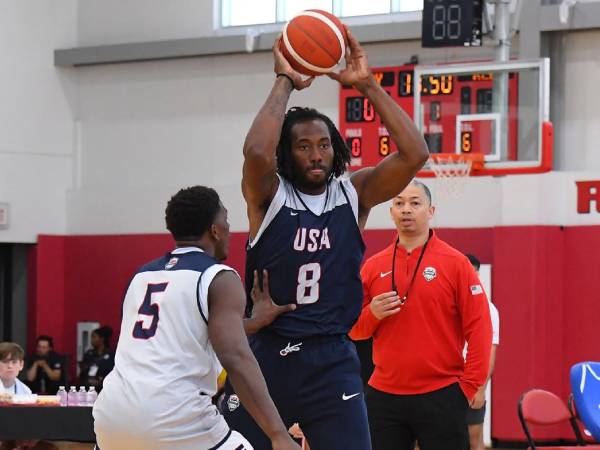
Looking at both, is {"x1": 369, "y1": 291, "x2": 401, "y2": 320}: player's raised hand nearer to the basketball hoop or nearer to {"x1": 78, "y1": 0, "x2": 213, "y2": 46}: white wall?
the basketball hoop

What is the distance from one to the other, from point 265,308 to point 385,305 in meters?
1.50

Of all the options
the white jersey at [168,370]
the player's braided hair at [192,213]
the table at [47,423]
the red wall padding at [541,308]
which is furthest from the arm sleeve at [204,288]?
the red wall padding at [541,308]

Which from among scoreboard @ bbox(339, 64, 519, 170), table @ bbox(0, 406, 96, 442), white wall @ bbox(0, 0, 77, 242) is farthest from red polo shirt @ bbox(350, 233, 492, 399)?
white wall @ bbox(0, 0, 77, 242)

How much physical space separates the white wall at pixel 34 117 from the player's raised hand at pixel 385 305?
10.9 m

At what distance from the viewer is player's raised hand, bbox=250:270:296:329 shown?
4.73 meters

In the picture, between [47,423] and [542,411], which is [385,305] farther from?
[47,423]

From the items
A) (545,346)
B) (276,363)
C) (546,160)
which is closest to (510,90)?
(546,160)

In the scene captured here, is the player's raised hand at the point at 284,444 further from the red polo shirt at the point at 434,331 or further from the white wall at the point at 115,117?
the white wall at the point at 115,117

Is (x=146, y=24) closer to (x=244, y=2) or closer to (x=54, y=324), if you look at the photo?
(x=244, y=2)

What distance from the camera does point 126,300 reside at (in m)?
4.38

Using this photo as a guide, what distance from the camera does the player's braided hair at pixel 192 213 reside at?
4.42m

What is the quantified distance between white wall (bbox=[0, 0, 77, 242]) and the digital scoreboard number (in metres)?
6.12

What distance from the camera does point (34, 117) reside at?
1666 cm

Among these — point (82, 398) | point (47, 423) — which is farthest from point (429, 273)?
point (47, 423)
